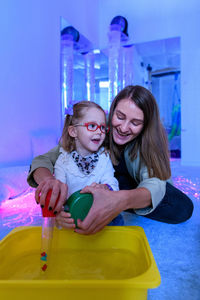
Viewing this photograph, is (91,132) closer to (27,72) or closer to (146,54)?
(27,72)

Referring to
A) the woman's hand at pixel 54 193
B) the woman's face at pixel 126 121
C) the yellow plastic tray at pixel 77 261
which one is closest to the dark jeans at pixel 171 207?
the woman's face at pixel 126 121

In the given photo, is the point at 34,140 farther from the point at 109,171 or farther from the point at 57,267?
the point at 57,267

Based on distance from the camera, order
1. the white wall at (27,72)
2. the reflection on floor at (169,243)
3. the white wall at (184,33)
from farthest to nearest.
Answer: the white wall at (184,33)
the white wall at (27,72)
the reflection on floor at (169,243)

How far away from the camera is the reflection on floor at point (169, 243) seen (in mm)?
729

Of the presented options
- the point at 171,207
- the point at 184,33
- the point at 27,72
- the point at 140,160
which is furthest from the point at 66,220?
the point at 184,33

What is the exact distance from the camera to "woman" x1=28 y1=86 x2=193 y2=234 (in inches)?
37.2

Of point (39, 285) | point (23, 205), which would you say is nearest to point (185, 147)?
point (23, 205)

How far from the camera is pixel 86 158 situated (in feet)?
3.70

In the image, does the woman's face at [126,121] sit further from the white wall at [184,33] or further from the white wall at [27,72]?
the white wall at [184,33]

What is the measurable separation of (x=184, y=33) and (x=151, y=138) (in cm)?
276

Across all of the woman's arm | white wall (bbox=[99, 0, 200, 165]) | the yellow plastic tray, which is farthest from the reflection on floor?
white wall (bbox=[99, 0, 200, 165])

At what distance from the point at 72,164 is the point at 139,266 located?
0.53m

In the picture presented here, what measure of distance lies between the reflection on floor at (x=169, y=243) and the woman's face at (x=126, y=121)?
443mm

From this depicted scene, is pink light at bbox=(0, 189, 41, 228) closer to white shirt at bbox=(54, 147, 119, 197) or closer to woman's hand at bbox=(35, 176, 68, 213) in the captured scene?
white shirt at bbox=(54, 147, 119, 197)
